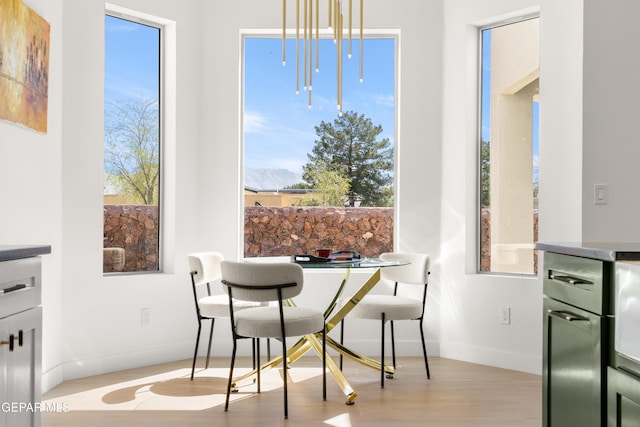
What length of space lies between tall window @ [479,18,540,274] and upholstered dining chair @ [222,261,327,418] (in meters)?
1.90

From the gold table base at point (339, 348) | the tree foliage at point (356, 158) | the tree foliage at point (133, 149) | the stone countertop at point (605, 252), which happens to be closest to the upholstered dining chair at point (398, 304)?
the gold table base at point (339, 348)

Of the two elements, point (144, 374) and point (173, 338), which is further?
point (173, 338)

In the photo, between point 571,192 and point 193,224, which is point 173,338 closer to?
point 193,224

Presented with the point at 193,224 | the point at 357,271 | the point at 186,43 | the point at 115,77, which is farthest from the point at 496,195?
the point at 115,77

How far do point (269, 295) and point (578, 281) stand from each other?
1598mm

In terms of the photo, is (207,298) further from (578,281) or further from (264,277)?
(578,281)

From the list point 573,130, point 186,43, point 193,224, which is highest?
point 186,43

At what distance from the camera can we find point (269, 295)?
3328mm

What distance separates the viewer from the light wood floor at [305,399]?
334 cm

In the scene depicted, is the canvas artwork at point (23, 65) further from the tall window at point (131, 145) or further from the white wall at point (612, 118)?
the white wall at point (612, 118)

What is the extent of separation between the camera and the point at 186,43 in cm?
496

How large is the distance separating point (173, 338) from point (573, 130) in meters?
3.24

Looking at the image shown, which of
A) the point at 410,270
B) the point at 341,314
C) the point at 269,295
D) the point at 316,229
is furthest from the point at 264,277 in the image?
the point at 316,229

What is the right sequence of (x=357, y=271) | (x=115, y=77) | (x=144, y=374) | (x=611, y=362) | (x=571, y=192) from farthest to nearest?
1. (x=357, y=271)
2. (x=115, y=77)
3. (x=144, y=374)
4. (x=571, y=192)
5. (x=611, y=362)
